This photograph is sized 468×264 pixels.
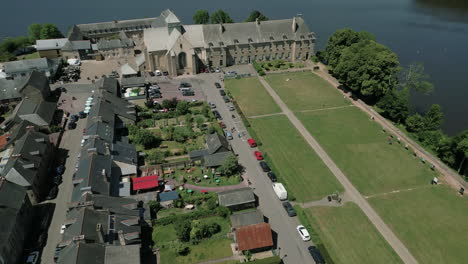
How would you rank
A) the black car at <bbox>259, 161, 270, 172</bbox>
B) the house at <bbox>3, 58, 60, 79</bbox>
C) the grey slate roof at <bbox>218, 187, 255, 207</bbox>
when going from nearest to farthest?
the grey slate roof at <bbox>218, 187, 255, 207</bbox> < the black car at <bbox>259, 161, 270, 172</bbox> < the house at <bbox>3, 58, 60, 79</bbox>

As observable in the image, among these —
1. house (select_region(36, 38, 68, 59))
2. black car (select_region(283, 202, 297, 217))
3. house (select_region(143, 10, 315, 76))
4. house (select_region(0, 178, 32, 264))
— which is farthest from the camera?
house (select_region(36, 38, 68, 59))

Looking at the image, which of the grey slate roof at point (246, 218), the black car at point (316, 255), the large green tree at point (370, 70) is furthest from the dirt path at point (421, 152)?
the grey slate roof at point (246, 218)

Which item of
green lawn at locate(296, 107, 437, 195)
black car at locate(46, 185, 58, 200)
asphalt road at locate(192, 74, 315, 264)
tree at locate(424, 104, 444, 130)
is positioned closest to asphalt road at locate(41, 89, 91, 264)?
black car at locate(46, 185, 58, 200)

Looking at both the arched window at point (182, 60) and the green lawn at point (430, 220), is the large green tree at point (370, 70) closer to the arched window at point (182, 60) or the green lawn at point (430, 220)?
the green lawn at point (430, 220)

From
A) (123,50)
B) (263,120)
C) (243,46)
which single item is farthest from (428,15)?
(123,50)

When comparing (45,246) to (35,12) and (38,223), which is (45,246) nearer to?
(38,223)

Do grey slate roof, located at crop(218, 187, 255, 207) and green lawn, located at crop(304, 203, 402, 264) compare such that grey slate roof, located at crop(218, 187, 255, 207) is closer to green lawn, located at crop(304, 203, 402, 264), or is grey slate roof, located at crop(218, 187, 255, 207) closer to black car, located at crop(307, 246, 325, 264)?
green lawn, located at crop(304, 203, 402, 264)
